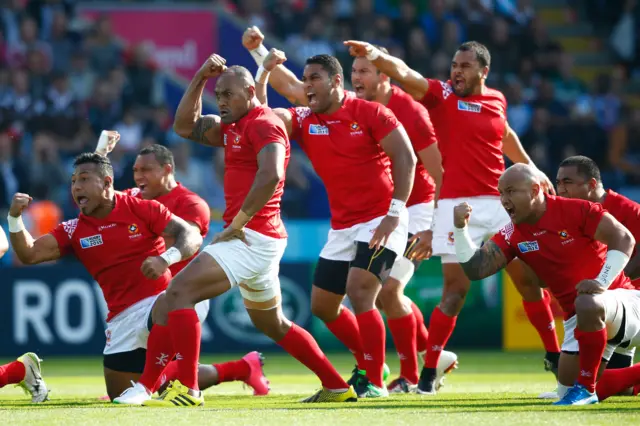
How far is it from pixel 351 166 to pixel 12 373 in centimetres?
308

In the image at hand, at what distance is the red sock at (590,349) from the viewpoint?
7906mm

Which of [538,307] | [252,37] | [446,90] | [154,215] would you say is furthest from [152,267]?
[538,307]

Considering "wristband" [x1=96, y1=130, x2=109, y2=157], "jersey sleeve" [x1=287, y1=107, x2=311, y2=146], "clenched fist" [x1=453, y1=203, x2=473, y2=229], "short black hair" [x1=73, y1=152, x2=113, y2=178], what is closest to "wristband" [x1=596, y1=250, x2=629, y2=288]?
"clenched fist" [x1=453, y1=203, x2=473, y2=229]

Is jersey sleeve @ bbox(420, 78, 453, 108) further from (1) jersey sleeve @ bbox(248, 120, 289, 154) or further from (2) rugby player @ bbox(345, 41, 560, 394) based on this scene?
(1) jersey sleeve @ bbox(248, 120, 289, 154)

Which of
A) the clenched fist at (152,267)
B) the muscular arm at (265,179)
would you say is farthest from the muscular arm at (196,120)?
the clenched fist at (152,267)

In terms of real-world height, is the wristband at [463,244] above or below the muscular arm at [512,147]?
below

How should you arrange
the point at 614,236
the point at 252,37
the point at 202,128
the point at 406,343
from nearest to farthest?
the point at 614,236, the point at 202,128, the point at 252,37, the point at 406,343

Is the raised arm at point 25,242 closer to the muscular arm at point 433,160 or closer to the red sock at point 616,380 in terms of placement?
the muscular arm at point 433,160

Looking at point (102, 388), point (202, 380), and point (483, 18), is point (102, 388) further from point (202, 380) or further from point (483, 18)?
point (483, 18)

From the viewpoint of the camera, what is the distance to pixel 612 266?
7.97 metres

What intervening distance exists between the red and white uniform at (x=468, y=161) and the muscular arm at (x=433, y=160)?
0.23 metres

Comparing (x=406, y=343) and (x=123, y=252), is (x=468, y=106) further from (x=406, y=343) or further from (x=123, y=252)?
(x=123, y=252)

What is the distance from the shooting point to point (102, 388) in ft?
37.7

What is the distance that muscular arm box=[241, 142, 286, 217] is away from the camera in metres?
8.20
